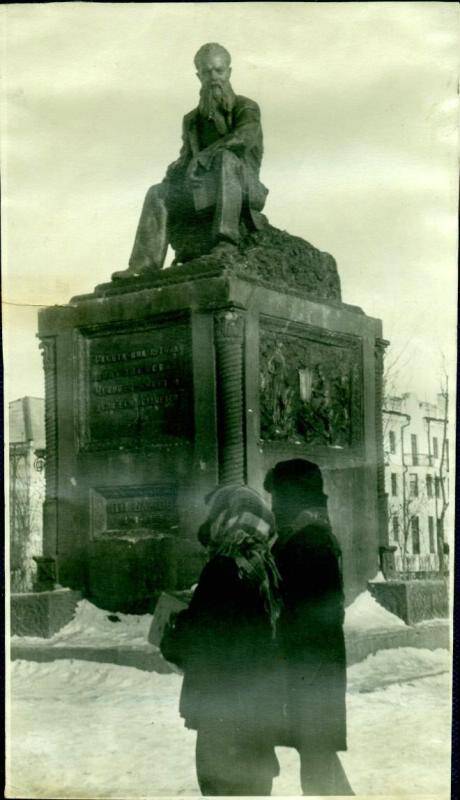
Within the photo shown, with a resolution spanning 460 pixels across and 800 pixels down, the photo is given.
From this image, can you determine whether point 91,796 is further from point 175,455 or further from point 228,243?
point 228,243

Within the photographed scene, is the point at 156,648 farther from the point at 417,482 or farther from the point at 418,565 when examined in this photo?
the point at 418,565

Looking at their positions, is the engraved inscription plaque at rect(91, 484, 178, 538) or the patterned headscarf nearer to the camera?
the patterned headscarf

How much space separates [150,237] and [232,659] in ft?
11.2

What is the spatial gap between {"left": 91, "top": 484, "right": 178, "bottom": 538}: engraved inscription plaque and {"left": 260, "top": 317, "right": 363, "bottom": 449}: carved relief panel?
788mm

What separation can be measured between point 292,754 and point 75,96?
416 cm

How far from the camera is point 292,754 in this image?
7367 millimetres

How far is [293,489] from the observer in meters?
8.20

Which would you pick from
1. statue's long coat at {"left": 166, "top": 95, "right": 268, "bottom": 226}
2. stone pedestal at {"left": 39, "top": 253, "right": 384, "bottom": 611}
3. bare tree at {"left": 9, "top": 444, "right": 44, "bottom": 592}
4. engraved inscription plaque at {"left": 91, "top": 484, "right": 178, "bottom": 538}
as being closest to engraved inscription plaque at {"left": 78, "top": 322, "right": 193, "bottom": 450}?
stone pedestal at {"left": 39, "top": 253, "right": 384, "bottom": 611}

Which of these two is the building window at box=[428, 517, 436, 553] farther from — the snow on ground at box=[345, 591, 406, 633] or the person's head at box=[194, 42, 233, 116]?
the person's head at box=[194, 42, 233, 116]

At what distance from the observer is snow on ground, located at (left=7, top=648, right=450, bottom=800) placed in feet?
24.5

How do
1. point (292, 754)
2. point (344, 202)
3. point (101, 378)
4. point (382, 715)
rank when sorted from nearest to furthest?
point (292, 754) → point (382, 715) → point (344, 202) → point (101, 378)

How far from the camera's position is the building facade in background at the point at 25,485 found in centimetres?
847

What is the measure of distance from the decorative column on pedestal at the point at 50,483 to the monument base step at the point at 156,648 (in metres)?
0.60

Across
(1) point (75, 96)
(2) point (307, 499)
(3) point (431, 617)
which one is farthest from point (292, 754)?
(1) point (75, 96)
